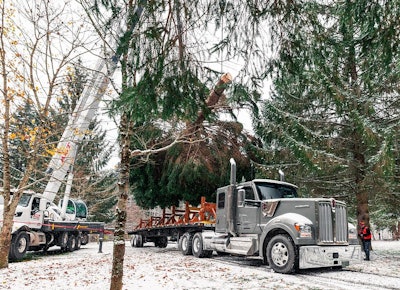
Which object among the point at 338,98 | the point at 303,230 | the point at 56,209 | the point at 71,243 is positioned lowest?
the point at 71,243

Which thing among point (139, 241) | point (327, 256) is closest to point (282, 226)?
point (327, 256)

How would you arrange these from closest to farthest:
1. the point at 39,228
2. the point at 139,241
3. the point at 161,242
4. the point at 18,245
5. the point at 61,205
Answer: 1. the point at 18,245
2. the point at 39,228
3. the point at 161,242
4. the point at 61,205
5. the point at 139,241

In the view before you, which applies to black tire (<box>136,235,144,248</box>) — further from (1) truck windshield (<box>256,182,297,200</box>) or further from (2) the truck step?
(1) truck windshield (<box>256,182,297,200</box>)

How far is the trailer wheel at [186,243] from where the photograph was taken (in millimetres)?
12969

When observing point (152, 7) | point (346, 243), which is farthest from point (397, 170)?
point (152, 7)

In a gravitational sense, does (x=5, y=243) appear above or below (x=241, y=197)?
below

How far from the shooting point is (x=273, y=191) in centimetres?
1059

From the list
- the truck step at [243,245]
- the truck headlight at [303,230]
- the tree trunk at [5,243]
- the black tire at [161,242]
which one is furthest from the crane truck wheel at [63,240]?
the truck headlight at [303,230]

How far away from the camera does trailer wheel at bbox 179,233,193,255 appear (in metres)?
13.0

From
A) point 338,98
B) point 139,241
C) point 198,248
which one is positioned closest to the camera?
point 338,98

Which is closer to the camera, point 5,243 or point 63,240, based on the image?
point 5,243

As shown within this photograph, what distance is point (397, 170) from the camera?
43.0 feet

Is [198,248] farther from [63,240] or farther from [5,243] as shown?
[63,240]

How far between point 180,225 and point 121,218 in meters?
8.41
